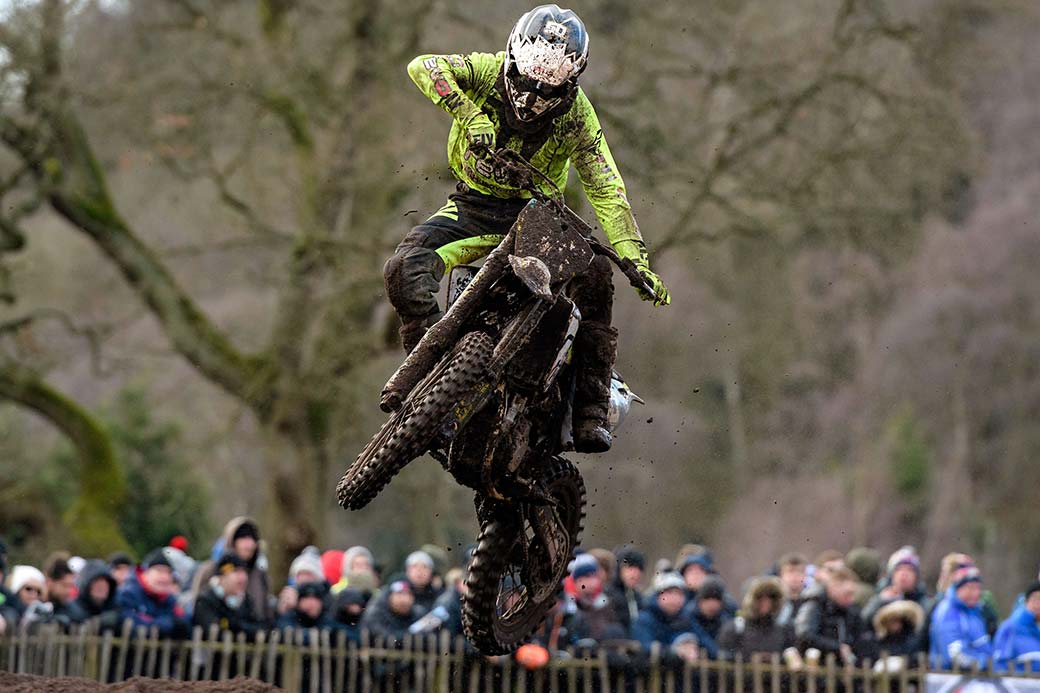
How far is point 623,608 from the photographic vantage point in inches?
476

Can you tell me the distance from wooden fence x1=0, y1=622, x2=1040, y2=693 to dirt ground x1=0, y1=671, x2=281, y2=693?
2.76m

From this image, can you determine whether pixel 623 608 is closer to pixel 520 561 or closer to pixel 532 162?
pixel 520 561

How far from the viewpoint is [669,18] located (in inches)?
809

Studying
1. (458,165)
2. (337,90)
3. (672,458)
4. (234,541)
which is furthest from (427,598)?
(672,458)

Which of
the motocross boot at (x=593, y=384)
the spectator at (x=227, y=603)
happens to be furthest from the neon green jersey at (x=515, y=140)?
the spectator at (x=227, y=603)

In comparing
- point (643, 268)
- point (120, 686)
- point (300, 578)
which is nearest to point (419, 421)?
point (643, 268)

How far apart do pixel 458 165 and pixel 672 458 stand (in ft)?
83.0

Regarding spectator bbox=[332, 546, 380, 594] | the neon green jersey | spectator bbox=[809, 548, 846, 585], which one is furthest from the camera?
spectator bbox=[332, 546, 380, 594]

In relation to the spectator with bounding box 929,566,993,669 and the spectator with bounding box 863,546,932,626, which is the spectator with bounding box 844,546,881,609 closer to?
the spectator with bounding box 863,546,932,626

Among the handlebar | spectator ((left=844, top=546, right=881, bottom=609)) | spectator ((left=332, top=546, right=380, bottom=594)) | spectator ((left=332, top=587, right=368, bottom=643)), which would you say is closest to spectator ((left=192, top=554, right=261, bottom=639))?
spectator ((left=332, top=587, right=368, bottom=643))

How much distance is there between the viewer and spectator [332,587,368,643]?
12398 mm

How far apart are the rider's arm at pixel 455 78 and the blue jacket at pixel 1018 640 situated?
5872 millimetres

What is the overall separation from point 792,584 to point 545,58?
6.10m

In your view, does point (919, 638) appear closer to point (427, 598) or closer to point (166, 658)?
point (427, 598)
